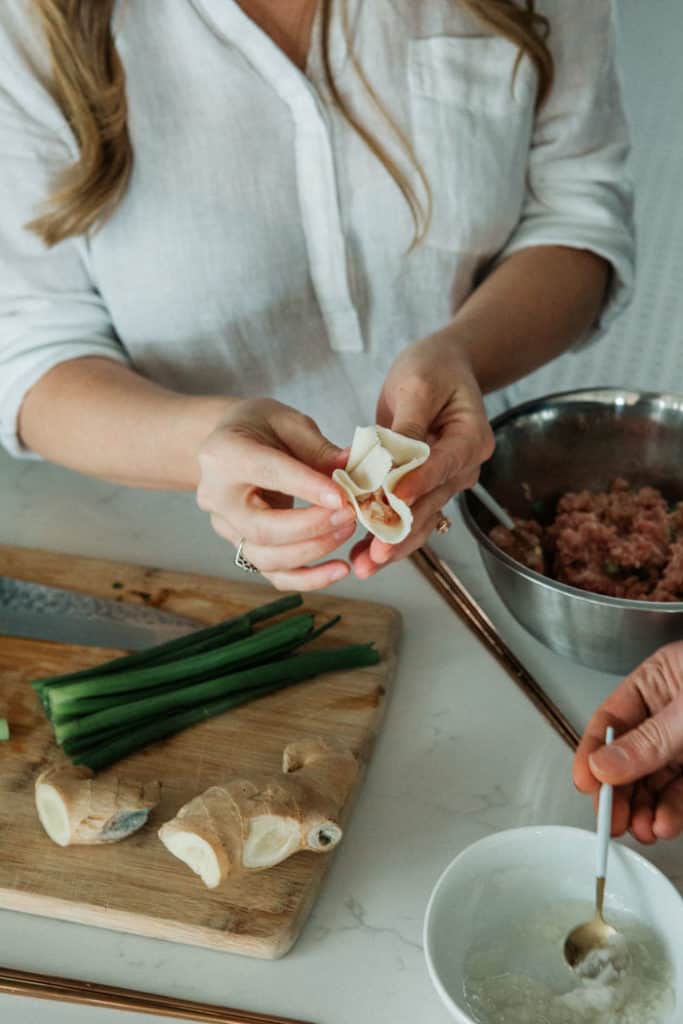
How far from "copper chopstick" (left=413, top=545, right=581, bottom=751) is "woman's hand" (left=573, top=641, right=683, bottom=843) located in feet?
0.38

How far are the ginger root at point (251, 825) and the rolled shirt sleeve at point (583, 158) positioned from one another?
928 mm

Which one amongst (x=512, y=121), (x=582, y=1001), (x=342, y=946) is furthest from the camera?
(x=512, y=121)

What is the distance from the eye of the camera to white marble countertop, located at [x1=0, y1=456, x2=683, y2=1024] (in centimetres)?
97

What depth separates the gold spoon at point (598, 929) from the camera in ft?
3.04

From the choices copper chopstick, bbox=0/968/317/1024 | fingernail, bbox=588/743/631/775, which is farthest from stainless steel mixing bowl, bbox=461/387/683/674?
copper chopstick, bbox=0/968/317/1024

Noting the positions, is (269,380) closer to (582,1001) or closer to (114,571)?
(114,571)

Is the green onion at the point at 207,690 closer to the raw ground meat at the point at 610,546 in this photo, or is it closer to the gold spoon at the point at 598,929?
the raw ground meat at the point at 610,546

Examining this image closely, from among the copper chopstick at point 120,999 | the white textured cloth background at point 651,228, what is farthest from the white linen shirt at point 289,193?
the copper chopstick at point 120,999

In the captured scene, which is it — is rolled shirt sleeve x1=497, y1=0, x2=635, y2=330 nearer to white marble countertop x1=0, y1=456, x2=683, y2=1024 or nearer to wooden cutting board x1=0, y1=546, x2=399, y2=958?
white marble countertop x1=0, y1=456, x2=683, y2=1024

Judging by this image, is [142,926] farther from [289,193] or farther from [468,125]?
[468,125]

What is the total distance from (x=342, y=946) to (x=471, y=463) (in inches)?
19.1

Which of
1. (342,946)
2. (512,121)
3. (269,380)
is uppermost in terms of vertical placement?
(512,121)

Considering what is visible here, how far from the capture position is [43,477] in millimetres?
1593

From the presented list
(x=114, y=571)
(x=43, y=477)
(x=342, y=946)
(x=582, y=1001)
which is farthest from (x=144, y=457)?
(x=582, y=1001)
